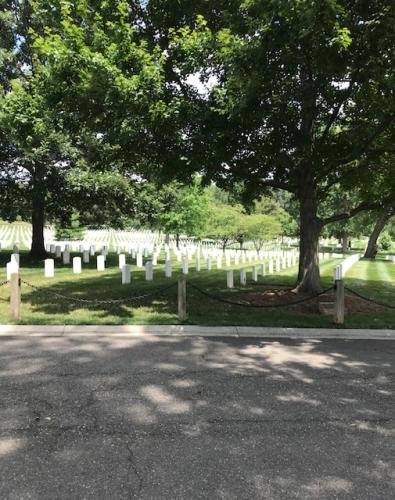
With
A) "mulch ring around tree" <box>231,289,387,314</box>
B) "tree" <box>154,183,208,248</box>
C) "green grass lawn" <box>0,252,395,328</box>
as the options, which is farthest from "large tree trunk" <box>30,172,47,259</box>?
"tree" <box>154,183,208,248</box>

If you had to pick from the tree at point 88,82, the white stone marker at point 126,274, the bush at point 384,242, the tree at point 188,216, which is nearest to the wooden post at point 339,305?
the tree at point 88,82

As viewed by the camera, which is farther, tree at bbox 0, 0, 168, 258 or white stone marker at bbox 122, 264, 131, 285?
white stone marker at bbox 122, 264, 131, 285

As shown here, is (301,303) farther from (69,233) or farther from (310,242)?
(69,233)

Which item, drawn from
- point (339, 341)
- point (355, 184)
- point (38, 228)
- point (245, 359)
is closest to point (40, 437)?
point (245, 359)

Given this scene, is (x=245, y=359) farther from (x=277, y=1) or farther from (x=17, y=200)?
(x=17, y=200)

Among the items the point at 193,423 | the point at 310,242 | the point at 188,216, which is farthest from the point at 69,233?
the point at 193,423

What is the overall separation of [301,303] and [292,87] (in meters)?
5.48

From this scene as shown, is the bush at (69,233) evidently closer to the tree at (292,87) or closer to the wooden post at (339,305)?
the tree at (292,87)

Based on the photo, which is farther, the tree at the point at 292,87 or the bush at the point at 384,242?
the bush at the point at 384,242

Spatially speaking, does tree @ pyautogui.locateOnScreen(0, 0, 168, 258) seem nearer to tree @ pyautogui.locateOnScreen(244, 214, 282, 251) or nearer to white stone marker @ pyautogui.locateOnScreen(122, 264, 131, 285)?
white stone marker @ pyautogui.locateOnScreen(122, 264, 131, 285)

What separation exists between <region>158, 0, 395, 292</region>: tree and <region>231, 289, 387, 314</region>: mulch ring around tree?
2.13 feet

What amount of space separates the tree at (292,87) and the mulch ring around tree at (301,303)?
2.13 feet

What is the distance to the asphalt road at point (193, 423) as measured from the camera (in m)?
3.77

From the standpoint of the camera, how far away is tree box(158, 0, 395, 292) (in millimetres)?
8305
